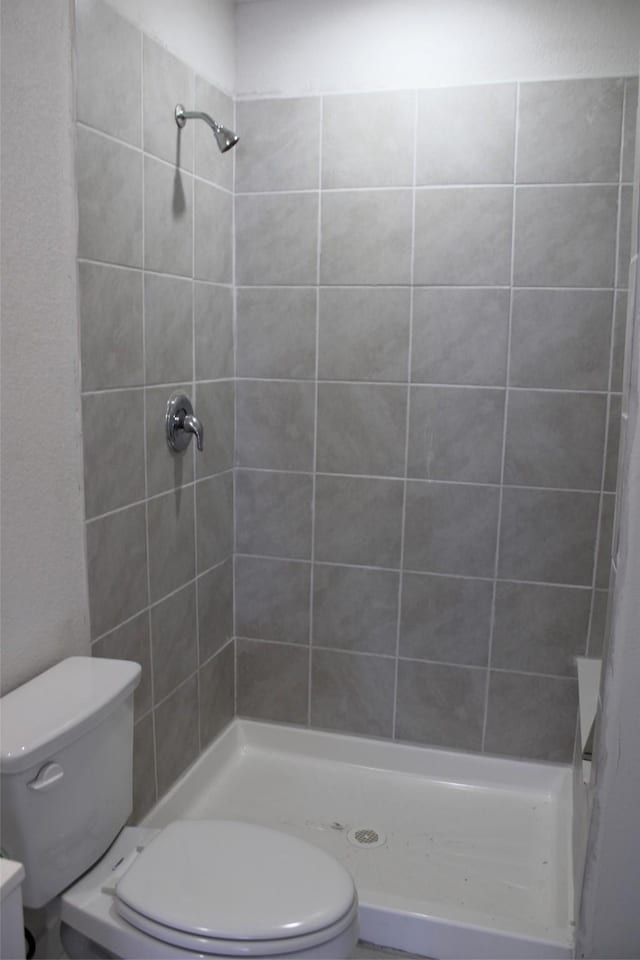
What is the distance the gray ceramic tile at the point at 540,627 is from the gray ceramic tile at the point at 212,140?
1386 mm

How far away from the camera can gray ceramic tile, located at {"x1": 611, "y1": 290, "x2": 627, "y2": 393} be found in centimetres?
203

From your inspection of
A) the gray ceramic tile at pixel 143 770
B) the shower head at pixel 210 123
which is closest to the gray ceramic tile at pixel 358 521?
the gray ceramic tile at pixel 143 770

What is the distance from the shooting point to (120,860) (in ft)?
5.01

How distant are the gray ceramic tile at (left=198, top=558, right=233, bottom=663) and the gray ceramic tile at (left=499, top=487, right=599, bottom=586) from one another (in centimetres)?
83

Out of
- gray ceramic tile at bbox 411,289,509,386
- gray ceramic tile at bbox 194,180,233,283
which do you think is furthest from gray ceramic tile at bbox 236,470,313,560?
gray ceramic tile at bbox 194,180,233,283

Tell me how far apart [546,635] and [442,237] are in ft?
3.75

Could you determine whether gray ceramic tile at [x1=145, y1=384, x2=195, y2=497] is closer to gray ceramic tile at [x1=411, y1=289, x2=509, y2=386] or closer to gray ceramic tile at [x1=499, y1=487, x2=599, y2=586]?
gray ceramic tile at [x1=411, y1=289, x2=509, y2=386]

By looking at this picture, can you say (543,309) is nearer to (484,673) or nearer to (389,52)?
(389,52)

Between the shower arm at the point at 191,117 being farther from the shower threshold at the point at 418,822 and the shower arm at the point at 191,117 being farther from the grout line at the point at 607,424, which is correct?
the shower threshold at the point at 418,822

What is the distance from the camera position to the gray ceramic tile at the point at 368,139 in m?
2.11

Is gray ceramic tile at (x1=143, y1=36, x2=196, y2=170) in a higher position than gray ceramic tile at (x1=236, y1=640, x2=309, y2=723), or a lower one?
higher

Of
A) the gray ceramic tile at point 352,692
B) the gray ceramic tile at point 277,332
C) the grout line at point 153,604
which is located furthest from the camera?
the gray ceramic tile at point 352,692

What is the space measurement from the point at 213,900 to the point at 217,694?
3.36 feet

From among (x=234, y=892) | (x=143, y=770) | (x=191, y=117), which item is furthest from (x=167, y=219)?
(x=234, y=892)
